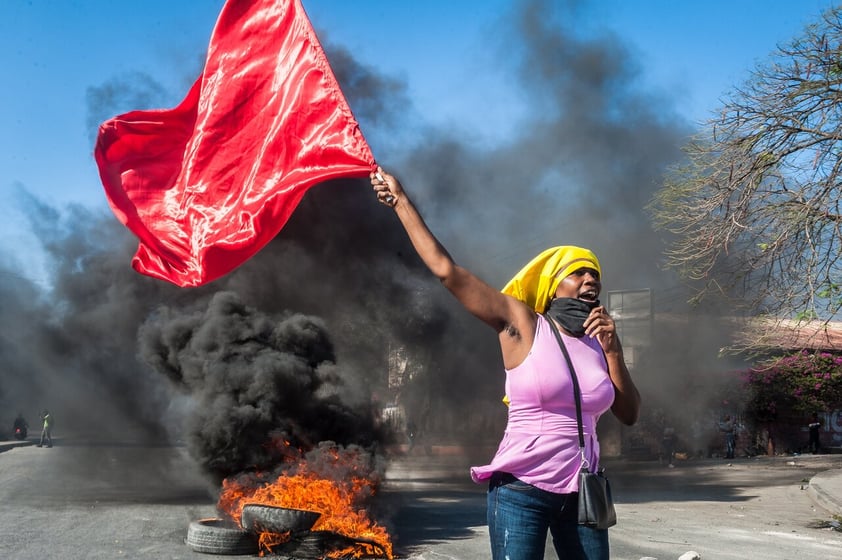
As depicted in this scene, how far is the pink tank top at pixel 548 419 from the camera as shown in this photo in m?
2.46

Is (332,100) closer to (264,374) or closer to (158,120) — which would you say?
(158,120)

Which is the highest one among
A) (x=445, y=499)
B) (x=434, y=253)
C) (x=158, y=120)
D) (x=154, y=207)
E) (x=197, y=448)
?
(x=158, y=120)

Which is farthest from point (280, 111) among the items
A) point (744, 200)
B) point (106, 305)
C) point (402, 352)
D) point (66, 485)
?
point (402, 352)

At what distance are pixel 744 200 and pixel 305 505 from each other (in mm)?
6225

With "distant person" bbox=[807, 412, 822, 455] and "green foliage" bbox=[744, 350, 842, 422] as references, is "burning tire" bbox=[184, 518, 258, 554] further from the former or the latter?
"distant person" bbox=[807, 412, 822, 455]

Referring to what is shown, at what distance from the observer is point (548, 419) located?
8.18 feet

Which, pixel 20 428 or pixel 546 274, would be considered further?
pixel 20 428

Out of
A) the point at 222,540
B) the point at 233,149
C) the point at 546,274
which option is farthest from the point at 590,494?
the point at 222,540

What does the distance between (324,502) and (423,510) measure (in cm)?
335

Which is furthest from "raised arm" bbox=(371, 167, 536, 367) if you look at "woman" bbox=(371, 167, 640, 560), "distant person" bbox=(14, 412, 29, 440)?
"distant person" bbox=(14, 412, 29, 440)

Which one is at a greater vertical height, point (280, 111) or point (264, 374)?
point (280, 111)

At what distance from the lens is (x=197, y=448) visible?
9609 mm

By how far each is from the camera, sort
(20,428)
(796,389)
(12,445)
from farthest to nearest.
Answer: (20,428)
(12,445)
(796,389)

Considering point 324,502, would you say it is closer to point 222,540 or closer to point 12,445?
point 222,540
